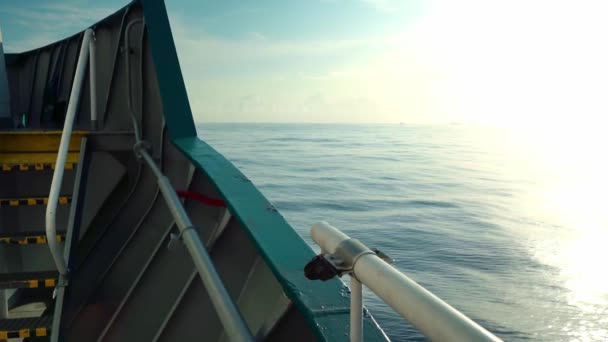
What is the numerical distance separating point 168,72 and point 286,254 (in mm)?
2544

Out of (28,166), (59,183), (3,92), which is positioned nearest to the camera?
(59,183)

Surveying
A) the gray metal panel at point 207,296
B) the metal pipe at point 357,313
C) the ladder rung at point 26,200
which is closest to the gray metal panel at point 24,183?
the ladder rung at point 26,200

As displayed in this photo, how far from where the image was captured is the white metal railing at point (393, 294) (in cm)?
60

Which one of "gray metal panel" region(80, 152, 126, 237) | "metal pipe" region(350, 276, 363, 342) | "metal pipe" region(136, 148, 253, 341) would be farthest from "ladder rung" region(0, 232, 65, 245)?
"metal pipe" region(350, 276, 363, 342)

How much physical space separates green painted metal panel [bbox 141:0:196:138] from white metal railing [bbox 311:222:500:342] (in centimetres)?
280

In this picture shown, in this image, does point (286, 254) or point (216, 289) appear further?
point (286, 254)

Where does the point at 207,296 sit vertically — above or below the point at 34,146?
below

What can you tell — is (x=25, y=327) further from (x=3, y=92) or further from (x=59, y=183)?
(x=3, y=92)

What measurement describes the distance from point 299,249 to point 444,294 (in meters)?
18.2

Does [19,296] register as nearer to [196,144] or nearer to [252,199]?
[196,144]

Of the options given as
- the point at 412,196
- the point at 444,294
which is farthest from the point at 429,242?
the point at 412,196

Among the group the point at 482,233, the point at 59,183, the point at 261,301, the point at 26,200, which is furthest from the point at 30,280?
the point at 482,233

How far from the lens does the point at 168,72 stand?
3850 millimetres

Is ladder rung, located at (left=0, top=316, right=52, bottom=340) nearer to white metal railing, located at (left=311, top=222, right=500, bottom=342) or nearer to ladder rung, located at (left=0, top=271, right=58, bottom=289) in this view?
ladder rung, located at (left=0, top=271, right=58, bottom=289)
